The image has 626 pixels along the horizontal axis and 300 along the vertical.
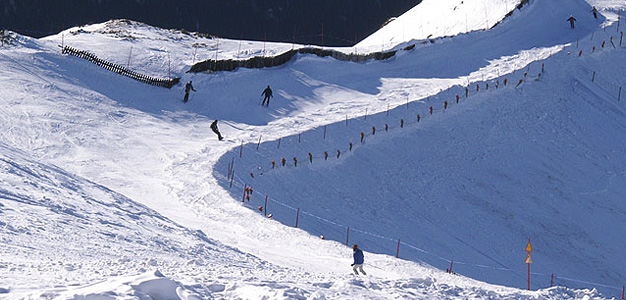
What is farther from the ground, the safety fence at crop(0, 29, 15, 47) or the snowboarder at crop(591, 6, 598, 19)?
the snowboarder at crop(591, 6, 598, 19)

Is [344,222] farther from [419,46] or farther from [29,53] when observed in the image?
[419,46]

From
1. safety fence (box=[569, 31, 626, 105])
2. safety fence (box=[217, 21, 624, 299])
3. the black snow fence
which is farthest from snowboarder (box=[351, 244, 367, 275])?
safety fence (box=[569, 31, 626, 105])

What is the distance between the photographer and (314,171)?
30312mm

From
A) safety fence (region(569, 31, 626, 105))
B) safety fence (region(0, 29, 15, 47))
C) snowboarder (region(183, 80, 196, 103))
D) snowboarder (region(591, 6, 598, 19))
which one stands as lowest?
snowboarder (region(183, 80, 196, 103))

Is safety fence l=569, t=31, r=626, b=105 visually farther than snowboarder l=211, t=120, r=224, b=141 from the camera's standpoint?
Yes

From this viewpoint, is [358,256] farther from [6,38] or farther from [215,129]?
[6,38]

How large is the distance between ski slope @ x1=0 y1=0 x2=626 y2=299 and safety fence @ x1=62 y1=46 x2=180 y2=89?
0.56 m

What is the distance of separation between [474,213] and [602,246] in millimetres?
4788

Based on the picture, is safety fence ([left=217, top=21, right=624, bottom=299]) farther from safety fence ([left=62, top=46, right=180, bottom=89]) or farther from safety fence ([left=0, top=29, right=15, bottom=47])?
safety fence ([left=0, top=29, right=15, bottom=47])

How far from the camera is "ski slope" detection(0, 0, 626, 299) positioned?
14.8 meters

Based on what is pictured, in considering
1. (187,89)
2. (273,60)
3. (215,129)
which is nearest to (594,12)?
(273,60)

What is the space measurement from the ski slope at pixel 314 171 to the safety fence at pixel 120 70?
56 cm

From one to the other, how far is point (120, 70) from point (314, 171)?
1316 cm

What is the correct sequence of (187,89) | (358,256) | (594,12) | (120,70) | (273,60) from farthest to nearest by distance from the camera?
(594,12) → (273,60) → (120,70) → (187,89) → (358,256)
